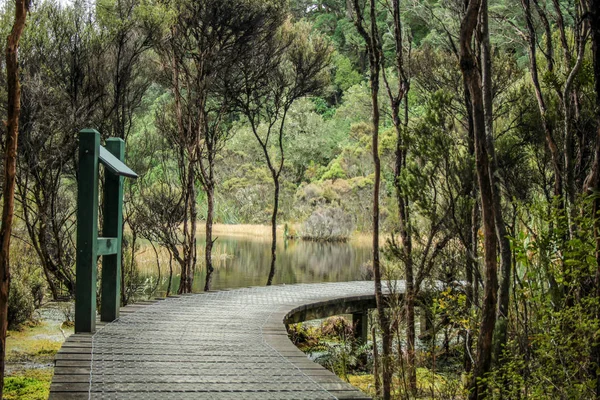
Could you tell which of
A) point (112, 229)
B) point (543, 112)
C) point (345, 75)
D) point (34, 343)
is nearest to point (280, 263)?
point (34, 343)

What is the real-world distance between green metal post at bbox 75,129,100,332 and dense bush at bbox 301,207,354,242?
63.0 feet

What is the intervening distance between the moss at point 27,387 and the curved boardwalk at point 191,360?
1037mm

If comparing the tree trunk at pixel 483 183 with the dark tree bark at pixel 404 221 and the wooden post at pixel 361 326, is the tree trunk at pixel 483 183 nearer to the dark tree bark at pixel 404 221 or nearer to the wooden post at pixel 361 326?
the dark tree bark at pixel 404 221

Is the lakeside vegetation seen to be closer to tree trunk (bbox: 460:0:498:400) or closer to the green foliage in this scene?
tree trunk (bbox: 460:0:498:400)

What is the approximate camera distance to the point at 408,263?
6.86 metres

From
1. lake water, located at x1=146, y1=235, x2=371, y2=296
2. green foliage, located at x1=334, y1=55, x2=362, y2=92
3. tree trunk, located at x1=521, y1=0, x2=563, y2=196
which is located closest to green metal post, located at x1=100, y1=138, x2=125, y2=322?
tree trunk, located at x1=521, y1=0, x2=563, y2=196

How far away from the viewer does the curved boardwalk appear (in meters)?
3.71

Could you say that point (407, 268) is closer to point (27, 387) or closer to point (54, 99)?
point (27, 387)

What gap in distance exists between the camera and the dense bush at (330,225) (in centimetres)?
2411

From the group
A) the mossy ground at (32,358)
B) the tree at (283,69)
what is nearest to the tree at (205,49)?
the tree at (283,69)

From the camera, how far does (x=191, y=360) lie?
450cm

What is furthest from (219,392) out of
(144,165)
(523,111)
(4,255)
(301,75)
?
(144,165)

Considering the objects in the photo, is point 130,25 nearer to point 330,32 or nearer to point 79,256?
point 79,256

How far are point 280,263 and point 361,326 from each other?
849 centimetres
